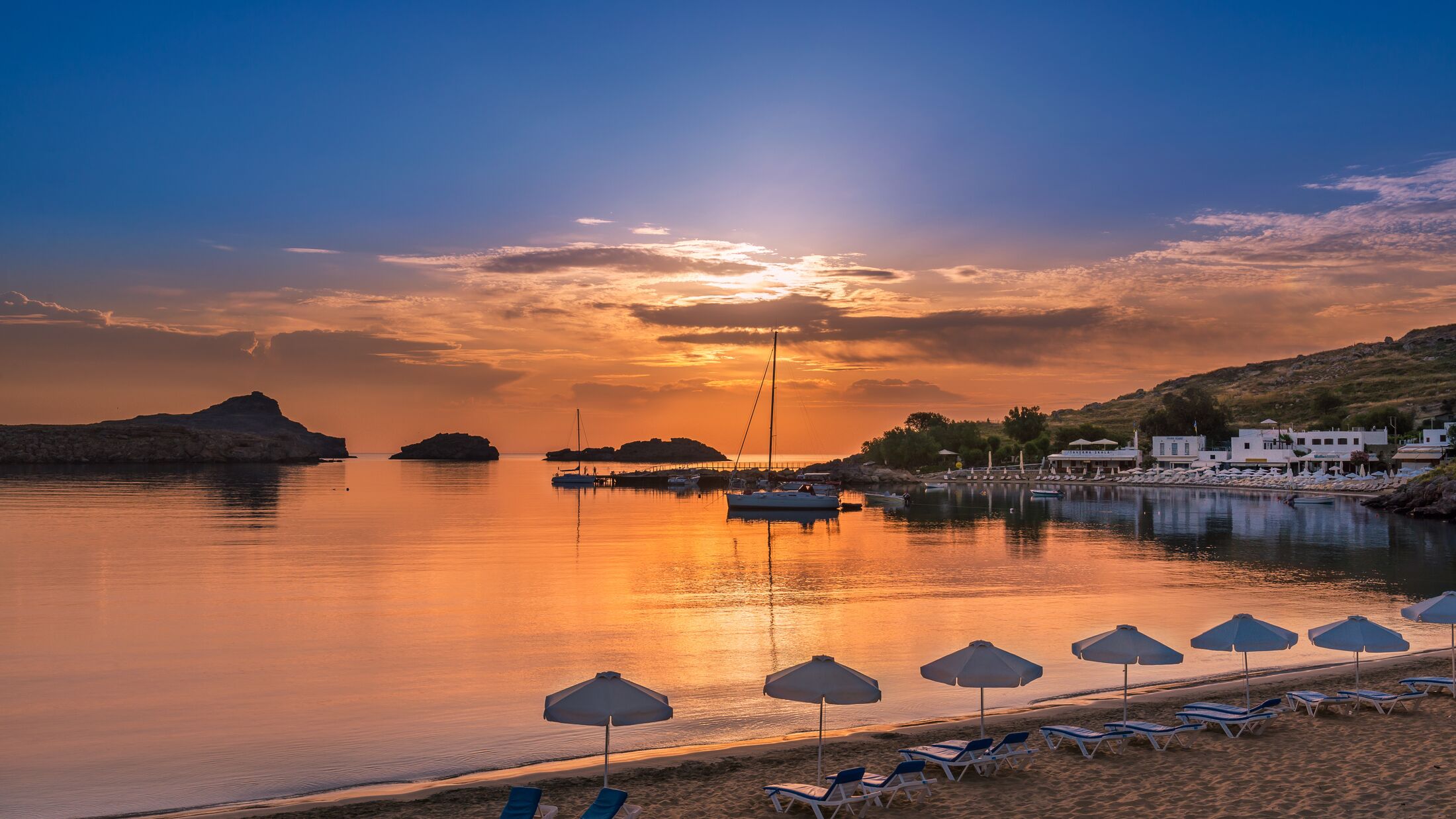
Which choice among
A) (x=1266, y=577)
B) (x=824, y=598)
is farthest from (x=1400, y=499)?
(x=824, y=598)

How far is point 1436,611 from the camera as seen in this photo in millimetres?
17031

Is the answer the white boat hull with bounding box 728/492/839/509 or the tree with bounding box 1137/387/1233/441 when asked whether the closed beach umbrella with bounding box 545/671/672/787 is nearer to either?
the white boat hull with bounding box 728/492/839/509

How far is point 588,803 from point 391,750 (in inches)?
208

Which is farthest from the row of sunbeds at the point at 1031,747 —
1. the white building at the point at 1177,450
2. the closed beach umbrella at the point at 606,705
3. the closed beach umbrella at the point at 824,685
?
the white building at the point at 1177,450

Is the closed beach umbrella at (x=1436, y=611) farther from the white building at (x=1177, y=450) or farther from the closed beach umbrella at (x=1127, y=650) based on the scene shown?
the white building at (x=1177, y=450)

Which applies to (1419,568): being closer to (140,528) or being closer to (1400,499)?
(1400,499)

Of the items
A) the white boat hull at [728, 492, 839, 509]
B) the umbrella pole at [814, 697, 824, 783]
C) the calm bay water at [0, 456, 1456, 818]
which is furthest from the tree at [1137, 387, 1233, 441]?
the umbrella pole at [814, 697, 824, 783]

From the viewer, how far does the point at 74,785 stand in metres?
14.0

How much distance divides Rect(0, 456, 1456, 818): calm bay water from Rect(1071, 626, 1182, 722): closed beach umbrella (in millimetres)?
4686

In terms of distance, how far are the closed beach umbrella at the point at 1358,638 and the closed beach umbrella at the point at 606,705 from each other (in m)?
11.4

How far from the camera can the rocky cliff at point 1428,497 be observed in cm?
6831

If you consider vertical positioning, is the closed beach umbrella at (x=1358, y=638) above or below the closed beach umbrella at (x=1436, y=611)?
below

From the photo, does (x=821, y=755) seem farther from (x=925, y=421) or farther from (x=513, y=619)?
(x=925, y=421)

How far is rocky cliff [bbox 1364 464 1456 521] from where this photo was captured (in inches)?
2689
